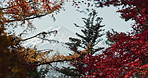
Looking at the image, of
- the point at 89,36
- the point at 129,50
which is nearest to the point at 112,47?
the point at 129,50

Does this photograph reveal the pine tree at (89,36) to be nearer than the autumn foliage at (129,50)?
No

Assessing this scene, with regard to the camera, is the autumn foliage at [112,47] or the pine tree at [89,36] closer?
the autumn foliage at [112,47]

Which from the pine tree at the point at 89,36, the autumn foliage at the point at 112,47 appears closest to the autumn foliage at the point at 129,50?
the autumn foliage at the point at 112,47

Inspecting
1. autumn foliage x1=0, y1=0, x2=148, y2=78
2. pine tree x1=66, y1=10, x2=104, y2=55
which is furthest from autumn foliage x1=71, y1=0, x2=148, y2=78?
pine tree x1=66, y1=10, x2=104, y2=55

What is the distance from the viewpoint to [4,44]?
2332 mm

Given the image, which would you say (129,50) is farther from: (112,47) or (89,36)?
(89,36)

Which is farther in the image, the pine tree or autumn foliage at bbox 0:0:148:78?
the pine tree

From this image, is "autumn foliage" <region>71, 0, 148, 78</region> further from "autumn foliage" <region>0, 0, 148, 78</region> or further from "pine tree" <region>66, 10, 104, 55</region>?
"pine tree" <region>66, 10, 104, 55</region>

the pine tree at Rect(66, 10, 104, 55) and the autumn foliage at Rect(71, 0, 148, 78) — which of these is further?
the pine tree at Rect(66, 10, 104, 55)

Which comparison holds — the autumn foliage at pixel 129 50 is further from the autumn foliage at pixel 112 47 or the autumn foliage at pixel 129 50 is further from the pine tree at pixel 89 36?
the pine tree at pixel 89 36

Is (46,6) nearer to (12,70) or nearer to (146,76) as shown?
(146,76)

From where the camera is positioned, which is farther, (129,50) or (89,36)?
(89,36)

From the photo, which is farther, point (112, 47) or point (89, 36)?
point (89, 36)

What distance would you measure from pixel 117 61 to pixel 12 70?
16.3ft
